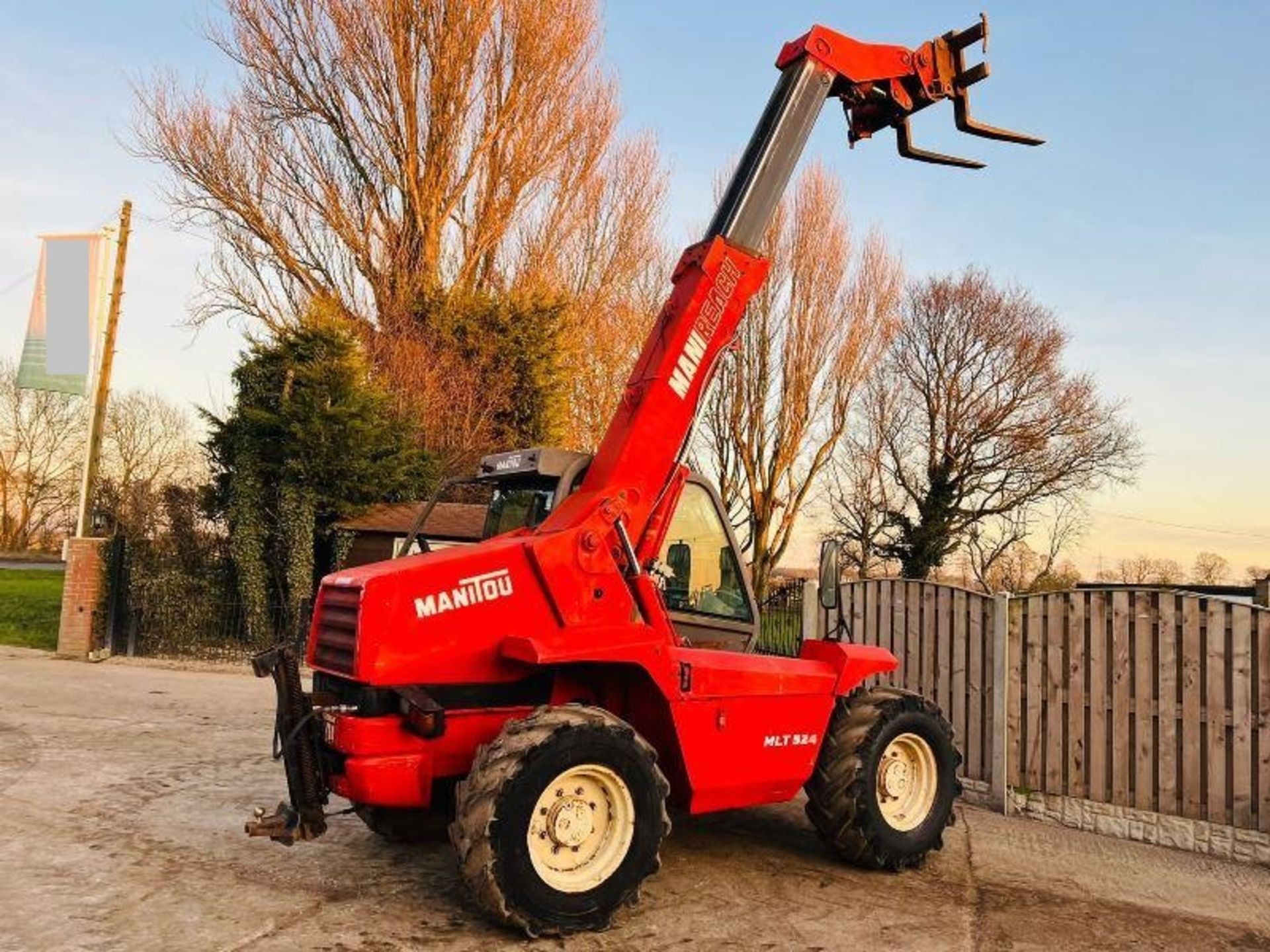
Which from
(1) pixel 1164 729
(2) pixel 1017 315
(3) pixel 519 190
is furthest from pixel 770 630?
(2) pixel 1017 315

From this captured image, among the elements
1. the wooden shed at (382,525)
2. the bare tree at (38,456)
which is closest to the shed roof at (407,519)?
the wooden shed at (382,525)

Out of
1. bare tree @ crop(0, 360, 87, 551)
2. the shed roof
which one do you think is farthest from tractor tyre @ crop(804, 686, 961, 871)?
bare tree @ crop(0, 360, 87, 551)

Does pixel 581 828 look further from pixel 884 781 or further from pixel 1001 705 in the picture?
pixel 1001 705

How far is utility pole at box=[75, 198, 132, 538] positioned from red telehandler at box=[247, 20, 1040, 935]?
14.8 m

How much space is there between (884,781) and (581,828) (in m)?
2.14

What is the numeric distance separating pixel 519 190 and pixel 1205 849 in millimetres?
21352

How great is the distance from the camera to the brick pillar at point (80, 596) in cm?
1650

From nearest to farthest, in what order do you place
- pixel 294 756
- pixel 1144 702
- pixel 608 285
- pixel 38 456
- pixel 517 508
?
pixel 294 756, pixel 517 508, pixel 1144 702, pixel 608 285, pixel 38 456

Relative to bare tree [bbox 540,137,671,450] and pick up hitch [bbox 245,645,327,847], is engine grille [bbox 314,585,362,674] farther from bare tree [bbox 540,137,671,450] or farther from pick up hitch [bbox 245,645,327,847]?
bare tree [bbox 540,137,671,450]

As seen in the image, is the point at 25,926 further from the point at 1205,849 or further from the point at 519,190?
the point at 519,190

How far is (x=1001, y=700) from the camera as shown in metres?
7.59

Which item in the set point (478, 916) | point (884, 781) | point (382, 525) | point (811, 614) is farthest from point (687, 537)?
point (382, 525)

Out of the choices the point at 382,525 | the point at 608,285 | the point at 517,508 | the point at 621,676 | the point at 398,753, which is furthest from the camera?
the point at 608,285

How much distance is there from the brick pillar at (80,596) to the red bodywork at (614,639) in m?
13.3
